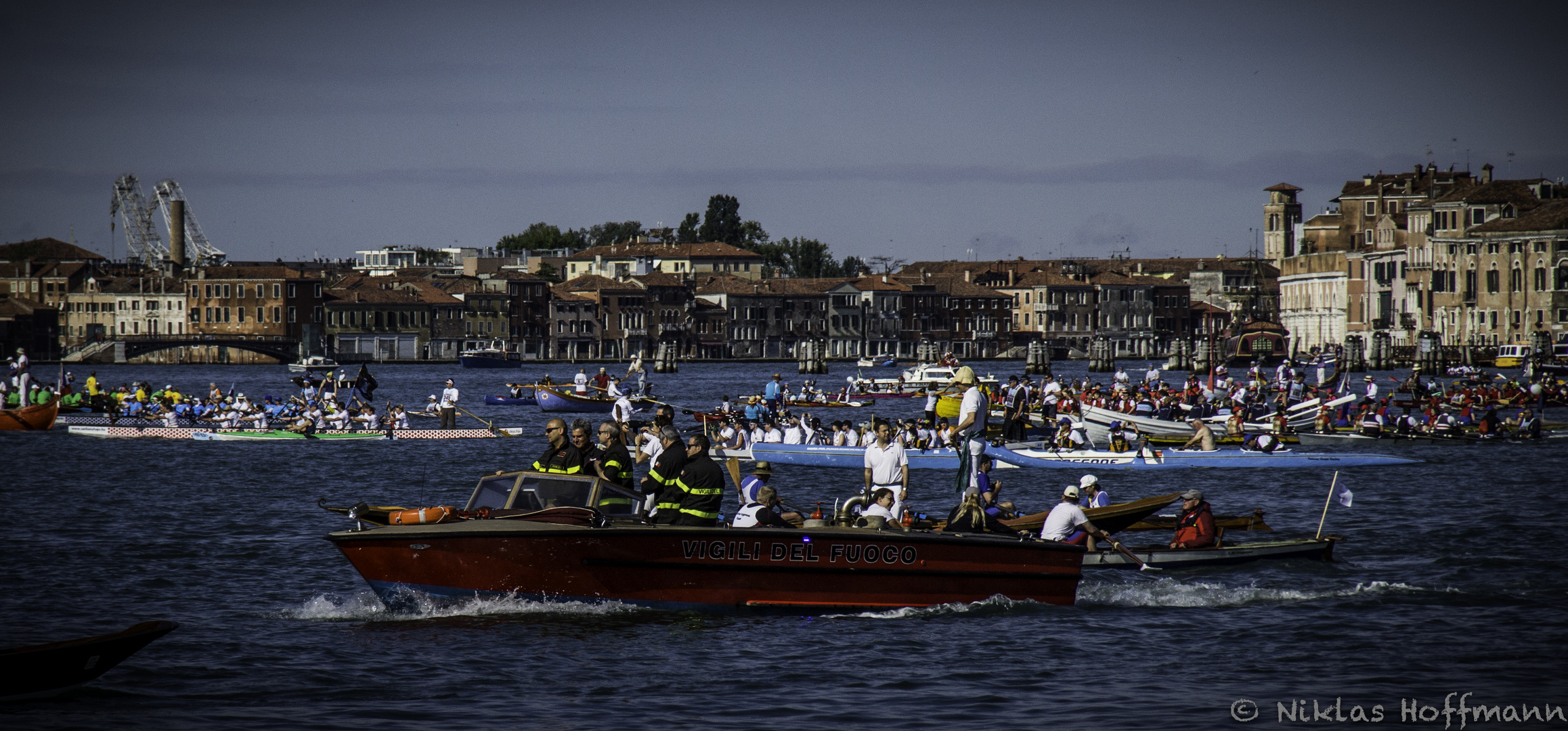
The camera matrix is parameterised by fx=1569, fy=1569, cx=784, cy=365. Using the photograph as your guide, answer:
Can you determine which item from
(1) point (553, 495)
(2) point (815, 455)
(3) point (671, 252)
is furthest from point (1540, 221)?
(1) point (553, 495)

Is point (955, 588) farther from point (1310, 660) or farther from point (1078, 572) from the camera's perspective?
point (1310, 660)

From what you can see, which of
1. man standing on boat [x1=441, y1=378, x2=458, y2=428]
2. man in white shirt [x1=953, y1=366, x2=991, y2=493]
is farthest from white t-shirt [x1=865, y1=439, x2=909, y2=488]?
man standing on boat [x1=441, y1=378, x2=458, y2=428]

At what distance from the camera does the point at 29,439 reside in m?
49.4

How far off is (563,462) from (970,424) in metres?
6.40

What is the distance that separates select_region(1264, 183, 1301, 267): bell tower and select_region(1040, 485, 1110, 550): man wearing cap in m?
169

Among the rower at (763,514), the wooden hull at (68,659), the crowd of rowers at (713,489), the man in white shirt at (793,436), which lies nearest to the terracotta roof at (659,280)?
the man in white shirt at (793,436)

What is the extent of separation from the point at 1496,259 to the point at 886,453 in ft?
337

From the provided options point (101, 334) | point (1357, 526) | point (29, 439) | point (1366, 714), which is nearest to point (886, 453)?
point (1366, 714)

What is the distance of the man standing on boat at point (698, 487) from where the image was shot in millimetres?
15773

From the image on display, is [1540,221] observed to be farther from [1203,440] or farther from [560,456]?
[560,456]

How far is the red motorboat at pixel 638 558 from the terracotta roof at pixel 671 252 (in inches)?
6214

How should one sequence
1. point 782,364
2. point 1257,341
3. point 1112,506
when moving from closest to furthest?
point 1112,506 → point 1257,341 → point 782,364

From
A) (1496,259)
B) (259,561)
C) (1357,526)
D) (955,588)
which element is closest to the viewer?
(955,588)

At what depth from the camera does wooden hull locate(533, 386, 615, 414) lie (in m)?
67.6
